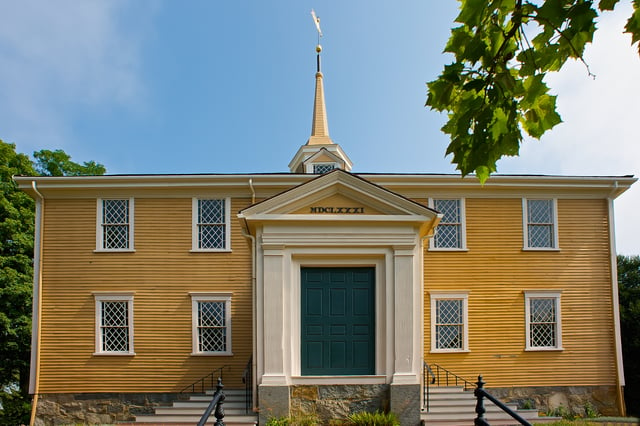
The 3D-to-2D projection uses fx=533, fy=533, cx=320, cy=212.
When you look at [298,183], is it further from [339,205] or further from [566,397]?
[566,397]

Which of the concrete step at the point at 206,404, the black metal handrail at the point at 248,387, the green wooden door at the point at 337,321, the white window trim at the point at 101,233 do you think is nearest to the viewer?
the green wooden door at the point at 337,321

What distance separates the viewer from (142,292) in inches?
621

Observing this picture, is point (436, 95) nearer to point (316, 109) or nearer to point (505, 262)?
point (505, 262)

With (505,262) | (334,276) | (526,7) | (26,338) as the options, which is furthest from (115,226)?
(526,7)

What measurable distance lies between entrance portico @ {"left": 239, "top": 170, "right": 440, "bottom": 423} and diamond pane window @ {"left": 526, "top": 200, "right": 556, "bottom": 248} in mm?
6168

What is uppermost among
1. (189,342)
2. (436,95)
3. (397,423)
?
(436,95)

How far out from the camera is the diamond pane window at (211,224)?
16.1 m

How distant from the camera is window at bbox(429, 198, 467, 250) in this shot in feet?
53.7

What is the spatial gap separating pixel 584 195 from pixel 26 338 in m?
22.2

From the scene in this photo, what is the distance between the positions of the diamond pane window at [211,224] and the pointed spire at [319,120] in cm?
823

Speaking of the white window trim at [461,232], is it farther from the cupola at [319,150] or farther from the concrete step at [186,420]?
the concrete step at [186,420]

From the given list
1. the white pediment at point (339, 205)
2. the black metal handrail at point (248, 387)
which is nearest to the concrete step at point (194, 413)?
the black metal handrail at point (248, 387)

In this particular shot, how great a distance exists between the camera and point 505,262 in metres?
16.3

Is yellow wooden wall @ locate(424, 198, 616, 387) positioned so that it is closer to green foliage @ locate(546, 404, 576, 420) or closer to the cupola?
green foliage @ locate(546, 404, 576, 420)
